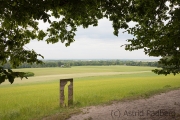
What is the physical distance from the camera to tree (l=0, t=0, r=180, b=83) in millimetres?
4340

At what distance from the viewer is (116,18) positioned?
24.1 feet

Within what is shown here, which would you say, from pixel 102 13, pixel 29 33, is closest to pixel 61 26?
pixel 29 33

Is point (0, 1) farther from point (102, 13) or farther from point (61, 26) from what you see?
point (102, 13)

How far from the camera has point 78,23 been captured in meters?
7.63

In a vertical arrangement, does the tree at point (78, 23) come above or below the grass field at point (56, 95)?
above

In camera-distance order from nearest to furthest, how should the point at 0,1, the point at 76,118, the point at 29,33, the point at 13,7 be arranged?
the point at 0,1 → the point at 13,7 → the point at 29,33 → the point at 76,118

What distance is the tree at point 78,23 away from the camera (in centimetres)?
A: 434

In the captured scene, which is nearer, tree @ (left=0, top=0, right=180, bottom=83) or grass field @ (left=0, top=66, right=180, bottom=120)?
tree @ (left=0, top=0, right=180, bottom=83)

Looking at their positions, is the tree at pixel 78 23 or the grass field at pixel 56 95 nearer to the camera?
the tree at pixel 78 23

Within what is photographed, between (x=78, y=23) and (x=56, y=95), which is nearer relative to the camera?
(x=78, y=23)

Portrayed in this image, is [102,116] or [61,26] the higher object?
[61,26]

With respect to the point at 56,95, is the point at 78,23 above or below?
above

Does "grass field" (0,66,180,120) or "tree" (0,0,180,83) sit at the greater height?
"tree" (0,0,180,83)

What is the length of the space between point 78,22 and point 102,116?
4216mm
